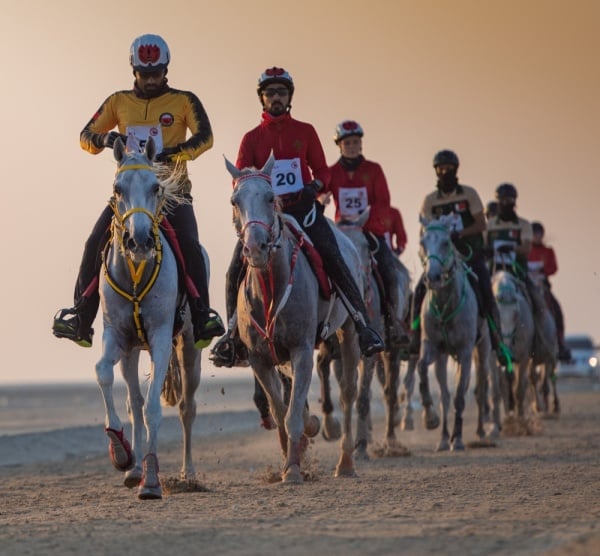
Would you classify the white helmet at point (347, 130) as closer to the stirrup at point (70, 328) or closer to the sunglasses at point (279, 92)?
the sunglasses at point (279, 92)

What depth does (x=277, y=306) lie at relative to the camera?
14234 millimetres

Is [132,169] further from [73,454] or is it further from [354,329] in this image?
[73,454]

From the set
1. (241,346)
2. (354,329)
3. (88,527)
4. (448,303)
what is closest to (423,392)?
(448,303)

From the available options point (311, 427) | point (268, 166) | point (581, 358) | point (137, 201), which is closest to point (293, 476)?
point (311, 427)

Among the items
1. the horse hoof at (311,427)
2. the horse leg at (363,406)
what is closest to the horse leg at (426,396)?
the horse leg at (363,406)

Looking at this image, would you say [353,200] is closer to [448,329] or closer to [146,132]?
[448,329]

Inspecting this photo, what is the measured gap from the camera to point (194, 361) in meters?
15.5

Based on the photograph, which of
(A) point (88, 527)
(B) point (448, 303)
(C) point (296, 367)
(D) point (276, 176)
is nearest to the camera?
(A) point (88, 527)

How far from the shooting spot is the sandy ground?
31.1 ft

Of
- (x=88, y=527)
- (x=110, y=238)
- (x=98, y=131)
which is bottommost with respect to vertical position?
(x=88, y=527)

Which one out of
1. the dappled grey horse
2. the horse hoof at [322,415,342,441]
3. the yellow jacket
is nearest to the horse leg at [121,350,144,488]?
the yellow jacket

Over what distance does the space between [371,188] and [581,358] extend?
42.8 metres

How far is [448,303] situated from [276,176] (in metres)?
6.09

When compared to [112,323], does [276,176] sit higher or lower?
higher
